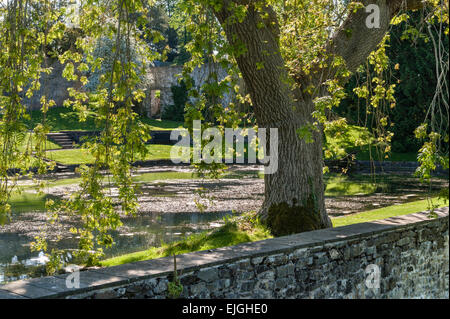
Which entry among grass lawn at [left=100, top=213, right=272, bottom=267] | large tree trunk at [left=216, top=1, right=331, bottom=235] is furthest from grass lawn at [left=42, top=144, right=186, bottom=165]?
large tree trunk at [left=216, top=1, right=331, bottom=235]

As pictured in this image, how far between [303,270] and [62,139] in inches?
1059

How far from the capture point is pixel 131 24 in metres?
6.48

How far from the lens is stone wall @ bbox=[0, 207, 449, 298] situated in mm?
4680

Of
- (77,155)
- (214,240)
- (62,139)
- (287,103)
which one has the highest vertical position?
(287,103)

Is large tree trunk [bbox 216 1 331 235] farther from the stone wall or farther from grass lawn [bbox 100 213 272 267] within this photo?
the stone wall

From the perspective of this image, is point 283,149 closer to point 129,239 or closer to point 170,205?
point 129,239

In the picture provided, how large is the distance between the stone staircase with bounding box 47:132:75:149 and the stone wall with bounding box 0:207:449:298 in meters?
24.8

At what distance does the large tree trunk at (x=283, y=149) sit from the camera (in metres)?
8.51

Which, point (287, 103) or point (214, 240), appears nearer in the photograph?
point (214, 240)

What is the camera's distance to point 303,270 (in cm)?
607

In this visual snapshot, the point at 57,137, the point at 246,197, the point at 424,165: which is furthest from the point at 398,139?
the point at 424,165

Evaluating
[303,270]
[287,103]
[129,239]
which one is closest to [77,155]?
[129,239]

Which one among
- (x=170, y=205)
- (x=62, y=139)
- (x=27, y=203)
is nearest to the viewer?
(x=170, y=205)

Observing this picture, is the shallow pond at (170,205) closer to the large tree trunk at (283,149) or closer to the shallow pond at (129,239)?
the shallow pond at (129,239)
